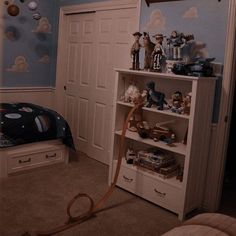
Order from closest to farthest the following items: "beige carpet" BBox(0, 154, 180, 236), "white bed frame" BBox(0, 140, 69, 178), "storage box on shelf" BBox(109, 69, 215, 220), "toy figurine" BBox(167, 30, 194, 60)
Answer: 1. "beige carpet" BBox(0, 154, 180, 236)
2. "storage box on shelf" BBox(109, 69, 215, 220)
3. "toy figurine" BBox(167, 30, 194, 60)
4. "white bed frame" BBox(0, 140, 69, 178)

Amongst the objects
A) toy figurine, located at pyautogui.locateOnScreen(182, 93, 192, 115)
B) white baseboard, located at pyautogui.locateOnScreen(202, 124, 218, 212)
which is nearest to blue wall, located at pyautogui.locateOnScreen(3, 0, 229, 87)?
toy figurine, located at pyautogui.locateOnScreen(182, 93, 192, 115)

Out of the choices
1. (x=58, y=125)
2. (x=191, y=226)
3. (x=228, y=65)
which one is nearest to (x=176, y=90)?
(x=228, y=65)

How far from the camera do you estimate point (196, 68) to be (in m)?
2.68

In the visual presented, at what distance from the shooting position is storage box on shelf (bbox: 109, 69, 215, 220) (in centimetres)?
266

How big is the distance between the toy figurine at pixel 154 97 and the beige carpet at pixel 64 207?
0.92 metres

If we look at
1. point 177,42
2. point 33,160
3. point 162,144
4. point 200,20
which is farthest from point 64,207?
point 200,20

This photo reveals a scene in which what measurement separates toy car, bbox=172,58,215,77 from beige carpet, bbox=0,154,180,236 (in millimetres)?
1245

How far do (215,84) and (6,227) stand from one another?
81.6 inches

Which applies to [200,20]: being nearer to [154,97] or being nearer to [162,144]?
[154,97]

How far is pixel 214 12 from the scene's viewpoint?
2771 millimetres

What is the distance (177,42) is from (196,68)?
362mm

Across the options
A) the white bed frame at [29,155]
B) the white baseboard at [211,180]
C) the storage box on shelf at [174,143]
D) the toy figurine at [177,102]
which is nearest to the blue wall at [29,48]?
the white bed frame at [29,155]

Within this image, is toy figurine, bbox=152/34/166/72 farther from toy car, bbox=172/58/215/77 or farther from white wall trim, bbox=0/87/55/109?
white wall trim, bbox=0/87/55/109

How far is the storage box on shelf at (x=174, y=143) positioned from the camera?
266cm
